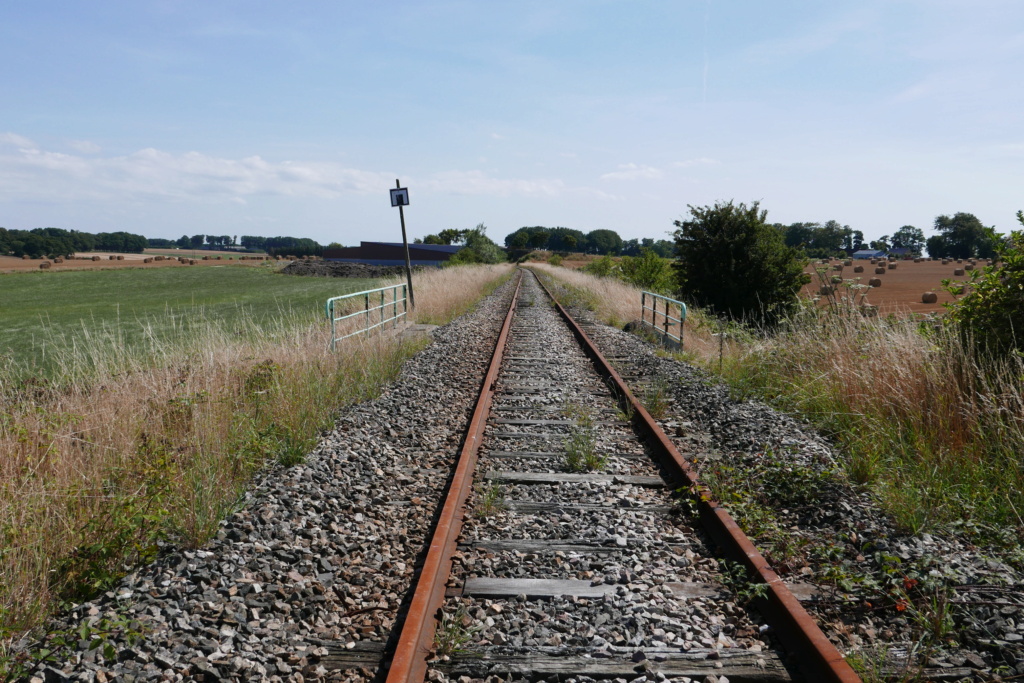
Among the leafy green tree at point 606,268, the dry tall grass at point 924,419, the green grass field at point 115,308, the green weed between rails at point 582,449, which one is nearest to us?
the dry tall grass at point 924,419

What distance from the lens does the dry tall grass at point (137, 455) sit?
12.2ft

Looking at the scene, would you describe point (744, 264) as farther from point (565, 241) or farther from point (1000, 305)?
point (565, 241)

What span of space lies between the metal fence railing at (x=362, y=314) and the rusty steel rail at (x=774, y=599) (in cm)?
681

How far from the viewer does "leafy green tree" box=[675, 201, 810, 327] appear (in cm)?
1678

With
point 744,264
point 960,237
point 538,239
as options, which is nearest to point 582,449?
point 744,264

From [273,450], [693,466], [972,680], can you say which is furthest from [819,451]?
[273,450]

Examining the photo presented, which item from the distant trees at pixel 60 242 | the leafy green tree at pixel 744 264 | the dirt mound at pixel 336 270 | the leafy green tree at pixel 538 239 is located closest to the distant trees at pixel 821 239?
the leafy green tree at pixel 744 264

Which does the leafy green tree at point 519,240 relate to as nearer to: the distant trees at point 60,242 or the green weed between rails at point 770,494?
the distant trees at point 60,242

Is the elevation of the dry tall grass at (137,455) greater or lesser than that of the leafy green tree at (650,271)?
lesser

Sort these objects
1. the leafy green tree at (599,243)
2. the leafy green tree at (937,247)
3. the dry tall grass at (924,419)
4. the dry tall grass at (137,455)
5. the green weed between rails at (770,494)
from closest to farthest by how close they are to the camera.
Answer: the dry tall grass at (137,455) < the green weed between rails at (770,494) < the dry tall grass at (924,419) < the leafy green tree at (937,247) < the leafy green tree at (599,243)

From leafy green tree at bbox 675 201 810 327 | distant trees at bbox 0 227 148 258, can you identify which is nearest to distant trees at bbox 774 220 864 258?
leafy green tree at bbox 675 201 810 327

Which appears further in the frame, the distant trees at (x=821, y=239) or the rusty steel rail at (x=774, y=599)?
the distant trees at (x=821, y=239)

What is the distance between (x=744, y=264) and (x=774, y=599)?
1453 centimetres

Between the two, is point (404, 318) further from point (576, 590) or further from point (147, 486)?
point (576, 590)
